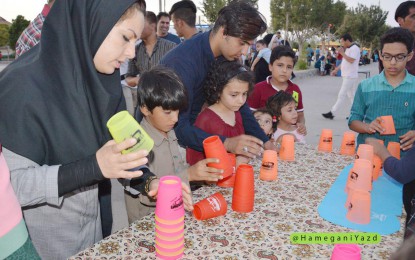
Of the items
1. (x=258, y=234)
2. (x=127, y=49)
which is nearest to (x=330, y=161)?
(x=258, y=234)

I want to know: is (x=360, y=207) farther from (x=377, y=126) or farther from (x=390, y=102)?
(x=390, y=102)

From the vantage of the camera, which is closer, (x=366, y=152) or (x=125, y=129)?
(x=125, y=129)

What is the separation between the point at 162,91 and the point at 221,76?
0.54 m

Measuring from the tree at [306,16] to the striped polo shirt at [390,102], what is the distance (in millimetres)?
29691

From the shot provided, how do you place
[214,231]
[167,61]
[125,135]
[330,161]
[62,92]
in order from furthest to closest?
[330,161] → [167,61] → [214,231] → [62,92] → [125,135]

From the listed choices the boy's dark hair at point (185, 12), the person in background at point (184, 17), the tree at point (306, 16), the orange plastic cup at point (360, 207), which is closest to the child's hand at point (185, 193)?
the orange plastic cup at point (360, 207)

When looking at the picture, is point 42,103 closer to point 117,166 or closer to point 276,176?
point 117,166

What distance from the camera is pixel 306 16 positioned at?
104 ft

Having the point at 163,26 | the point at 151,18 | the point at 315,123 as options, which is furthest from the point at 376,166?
the point at 315,123

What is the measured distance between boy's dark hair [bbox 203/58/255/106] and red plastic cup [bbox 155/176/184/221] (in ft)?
4.10

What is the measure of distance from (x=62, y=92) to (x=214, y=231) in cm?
77

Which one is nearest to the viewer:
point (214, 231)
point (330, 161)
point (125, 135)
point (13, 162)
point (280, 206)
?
point (125, 135)

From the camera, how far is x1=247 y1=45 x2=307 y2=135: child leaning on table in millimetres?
3408

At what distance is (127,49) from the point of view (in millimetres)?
1366
